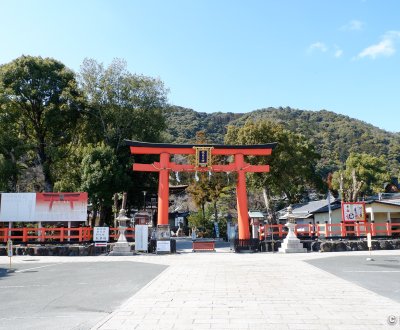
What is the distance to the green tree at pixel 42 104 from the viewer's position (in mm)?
25938

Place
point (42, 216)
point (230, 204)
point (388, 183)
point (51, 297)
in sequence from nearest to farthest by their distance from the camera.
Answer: point (51, 297) → point (42, 216) → point (230, 204) → point (388, 183)

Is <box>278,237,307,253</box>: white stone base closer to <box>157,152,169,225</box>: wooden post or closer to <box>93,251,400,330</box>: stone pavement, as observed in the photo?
<box>157,152,169,225</box>: wooden post

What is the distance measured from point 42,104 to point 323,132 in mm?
68153

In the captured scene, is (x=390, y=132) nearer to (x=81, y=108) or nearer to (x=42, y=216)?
(x=81, y=108)

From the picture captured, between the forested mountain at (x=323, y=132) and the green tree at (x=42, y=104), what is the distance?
28.0 m

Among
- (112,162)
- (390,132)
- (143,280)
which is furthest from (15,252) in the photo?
(390,132)

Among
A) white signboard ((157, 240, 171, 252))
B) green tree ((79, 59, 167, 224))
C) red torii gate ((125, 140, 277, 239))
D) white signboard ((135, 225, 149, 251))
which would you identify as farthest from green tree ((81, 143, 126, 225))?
white signboard ((157, 240, 171, 252))

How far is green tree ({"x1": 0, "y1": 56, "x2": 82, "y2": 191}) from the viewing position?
25938 mm

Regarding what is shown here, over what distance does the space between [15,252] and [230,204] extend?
23.9m

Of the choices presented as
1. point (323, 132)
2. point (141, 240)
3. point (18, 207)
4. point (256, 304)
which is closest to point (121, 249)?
point (141, 240)

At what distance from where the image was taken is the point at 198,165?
2162 cm

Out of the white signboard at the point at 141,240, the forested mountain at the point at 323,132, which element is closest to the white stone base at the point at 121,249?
the white signboard at the point at 141,240

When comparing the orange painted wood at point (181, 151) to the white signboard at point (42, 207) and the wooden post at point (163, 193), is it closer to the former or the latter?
the wooden post at point (163, 193)

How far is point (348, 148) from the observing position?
73.2m
